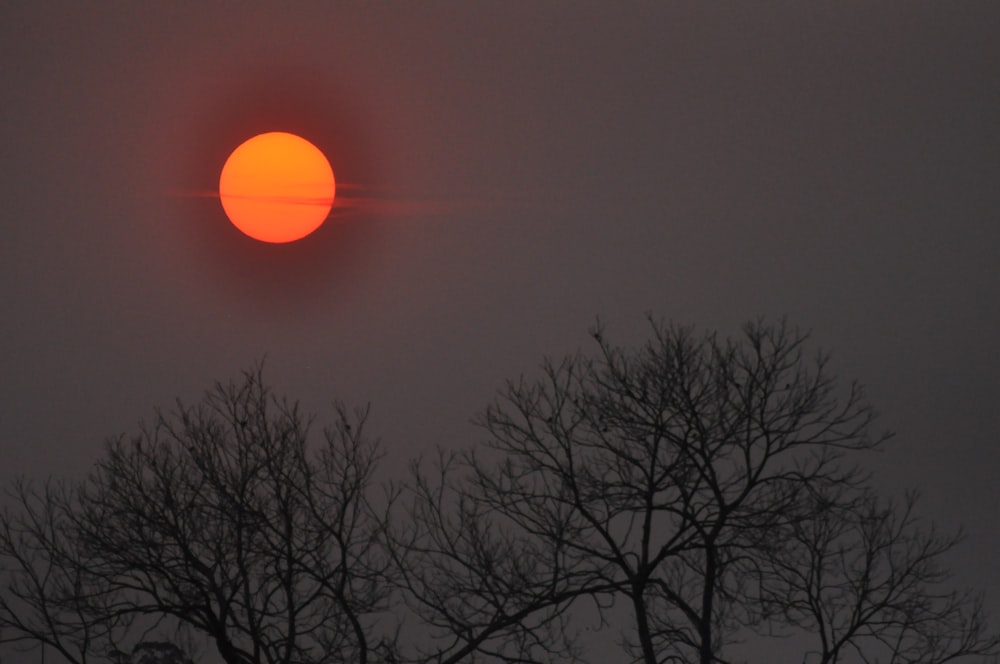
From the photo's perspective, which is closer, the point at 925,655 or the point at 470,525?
the point at 470,525

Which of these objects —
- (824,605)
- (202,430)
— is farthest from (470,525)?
(824,605)

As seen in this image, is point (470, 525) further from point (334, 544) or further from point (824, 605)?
point (824, 605)

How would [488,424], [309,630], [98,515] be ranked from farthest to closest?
[488,424]
[98,515]
[309,630]

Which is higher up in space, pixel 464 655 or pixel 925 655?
pixel 925 655

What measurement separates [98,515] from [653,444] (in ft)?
23.5

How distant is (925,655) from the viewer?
1909 cm

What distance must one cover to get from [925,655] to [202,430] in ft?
39.6

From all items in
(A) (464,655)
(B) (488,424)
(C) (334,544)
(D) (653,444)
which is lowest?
(A) (464,655)

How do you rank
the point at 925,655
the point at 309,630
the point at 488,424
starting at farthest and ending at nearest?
the point at 925,655, the point at 488,424, the point at 309,630

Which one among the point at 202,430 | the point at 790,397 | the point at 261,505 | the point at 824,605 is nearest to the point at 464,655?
the point at 261,505

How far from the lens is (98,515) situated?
49.7 ft

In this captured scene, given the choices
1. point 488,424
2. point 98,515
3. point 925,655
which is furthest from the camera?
point 925,655

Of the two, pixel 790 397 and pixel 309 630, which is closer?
pixel 309 630

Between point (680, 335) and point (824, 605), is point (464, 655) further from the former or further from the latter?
point (824, 605)
